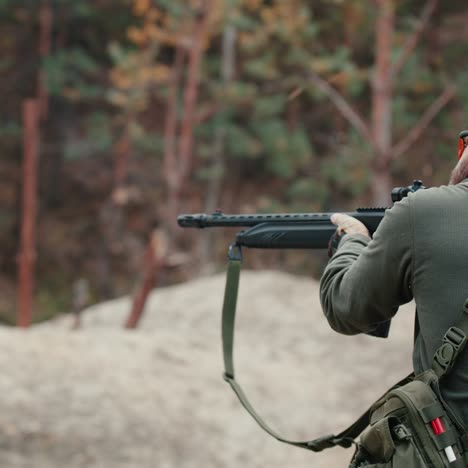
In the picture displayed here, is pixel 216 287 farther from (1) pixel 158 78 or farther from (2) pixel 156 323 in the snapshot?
(1) pixel 158 78

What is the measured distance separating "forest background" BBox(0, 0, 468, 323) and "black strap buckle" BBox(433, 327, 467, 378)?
10378 mm

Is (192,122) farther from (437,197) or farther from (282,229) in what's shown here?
(437,197)

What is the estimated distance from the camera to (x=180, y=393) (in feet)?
21.3

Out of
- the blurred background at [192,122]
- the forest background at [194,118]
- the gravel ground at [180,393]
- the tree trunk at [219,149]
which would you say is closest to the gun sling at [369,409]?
the gravel ground at [180,393]

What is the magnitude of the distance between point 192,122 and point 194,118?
0.38m

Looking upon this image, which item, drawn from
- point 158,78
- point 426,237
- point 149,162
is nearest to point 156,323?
point 158,78

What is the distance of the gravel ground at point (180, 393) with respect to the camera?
5.36 m

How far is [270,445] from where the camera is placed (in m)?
5.96

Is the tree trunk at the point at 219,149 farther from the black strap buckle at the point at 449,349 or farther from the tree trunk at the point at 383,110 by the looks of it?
the black strap buckle at the point at 449,349

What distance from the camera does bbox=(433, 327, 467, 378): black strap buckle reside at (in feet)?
5.38

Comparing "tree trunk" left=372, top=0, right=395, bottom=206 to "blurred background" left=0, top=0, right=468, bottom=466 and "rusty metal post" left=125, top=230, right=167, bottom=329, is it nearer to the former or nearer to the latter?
"blurred background" left=0, top=0, right=468, bottom=466

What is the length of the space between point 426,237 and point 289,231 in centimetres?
102

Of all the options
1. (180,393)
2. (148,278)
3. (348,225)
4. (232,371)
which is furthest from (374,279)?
(148,278)

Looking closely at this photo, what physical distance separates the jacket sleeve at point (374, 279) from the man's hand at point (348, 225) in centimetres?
22
